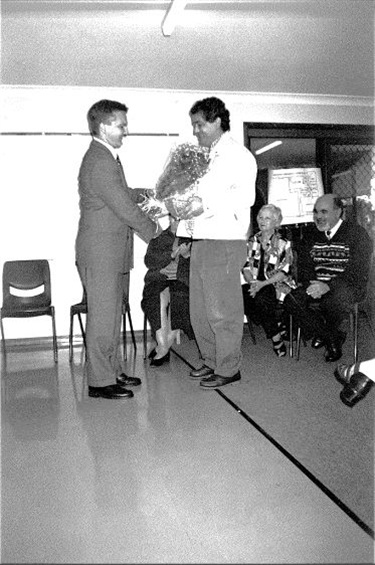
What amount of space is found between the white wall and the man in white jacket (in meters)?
2.66

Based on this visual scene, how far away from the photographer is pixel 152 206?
377cm

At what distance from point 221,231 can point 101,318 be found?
0.88m

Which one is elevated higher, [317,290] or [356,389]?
[317,290]

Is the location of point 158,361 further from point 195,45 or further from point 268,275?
point 195,45

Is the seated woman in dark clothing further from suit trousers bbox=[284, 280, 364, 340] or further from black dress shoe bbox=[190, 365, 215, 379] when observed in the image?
suit trousers bbox=[284, 280, 364, 340]

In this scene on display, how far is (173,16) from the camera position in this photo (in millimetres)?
4082

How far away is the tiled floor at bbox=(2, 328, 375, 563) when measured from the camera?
1848 millimetres

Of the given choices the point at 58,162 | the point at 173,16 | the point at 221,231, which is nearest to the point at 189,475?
the point at 221,231

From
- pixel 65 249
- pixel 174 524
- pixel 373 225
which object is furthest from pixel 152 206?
pixel 373 225

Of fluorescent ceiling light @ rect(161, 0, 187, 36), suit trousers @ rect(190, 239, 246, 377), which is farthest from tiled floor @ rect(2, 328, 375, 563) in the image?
fluorescent ceiling light @ rect(161, 0, 187, 36)

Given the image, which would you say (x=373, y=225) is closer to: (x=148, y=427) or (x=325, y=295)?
(x=325, y=295)

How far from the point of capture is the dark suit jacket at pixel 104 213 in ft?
11.3

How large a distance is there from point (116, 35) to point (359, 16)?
1787mm

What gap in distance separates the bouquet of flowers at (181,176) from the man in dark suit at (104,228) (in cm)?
19
